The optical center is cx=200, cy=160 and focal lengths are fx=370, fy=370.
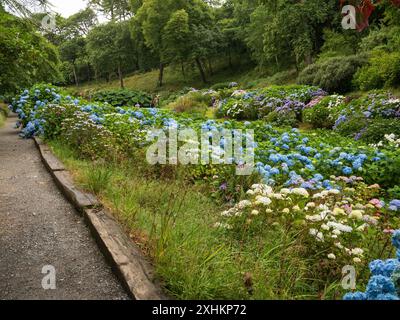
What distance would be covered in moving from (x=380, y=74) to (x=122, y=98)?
379 inches

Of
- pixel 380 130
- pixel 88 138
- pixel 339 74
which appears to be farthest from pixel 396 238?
pixel 339 74

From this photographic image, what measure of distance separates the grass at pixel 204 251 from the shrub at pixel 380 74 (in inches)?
389

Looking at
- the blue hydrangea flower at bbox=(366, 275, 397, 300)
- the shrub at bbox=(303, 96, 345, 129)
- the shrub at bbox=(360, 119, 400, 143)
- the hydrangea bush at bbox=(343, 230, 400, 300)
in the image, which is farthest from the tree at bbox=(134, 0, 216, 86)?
the blue hydrangea flower at bbox=(366, 275, 397, 300)

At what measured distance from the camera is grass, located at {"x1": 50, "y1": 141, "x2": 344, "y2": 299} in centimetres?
242

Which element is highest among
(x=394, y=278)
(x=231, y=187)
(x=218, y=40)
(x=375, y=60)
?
(x=218, y=40)

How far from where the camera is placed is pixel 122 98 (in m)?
15.3

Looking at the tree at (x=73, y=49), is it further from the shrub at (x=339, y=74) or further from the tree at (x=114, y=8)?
the shrub at (x=339, y=74)

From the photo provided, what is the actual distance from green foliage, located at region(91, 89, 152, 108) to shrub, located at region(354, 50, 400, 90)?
837cm

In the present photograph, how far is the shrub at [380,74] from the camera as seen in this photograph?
38.2 ft

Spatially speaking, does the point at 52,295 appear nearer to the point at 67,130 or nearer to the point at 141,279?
the point at 141,279

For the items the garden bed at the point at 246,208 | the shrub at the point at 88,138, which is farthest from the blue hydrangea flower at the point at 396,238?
the shrub at the point at 88,138

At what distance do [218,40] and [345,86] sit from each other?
2769 cm
